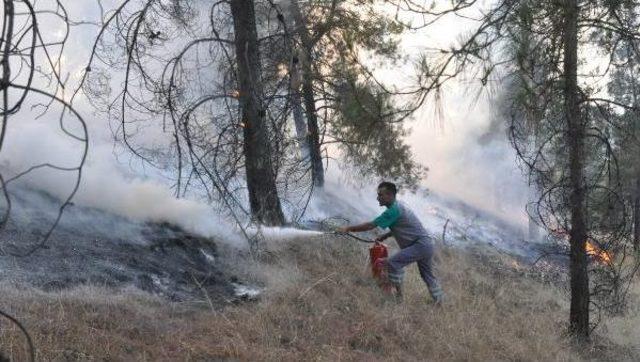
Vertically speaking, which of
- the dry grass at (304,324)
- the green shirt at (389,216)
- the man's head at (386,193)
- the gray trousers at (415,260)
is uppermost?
the man's head at (386,193)

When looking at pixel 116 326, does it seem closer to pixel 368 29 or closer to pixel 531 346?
pixel 531 346

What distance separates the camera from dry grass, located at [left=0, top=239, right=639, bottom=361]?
5074 mm

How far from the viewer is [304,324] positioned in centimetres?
627

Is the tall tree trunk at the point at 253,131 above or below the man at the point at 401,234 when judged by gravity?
above

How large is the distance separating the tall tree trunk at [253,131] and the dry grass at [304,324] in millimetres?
755

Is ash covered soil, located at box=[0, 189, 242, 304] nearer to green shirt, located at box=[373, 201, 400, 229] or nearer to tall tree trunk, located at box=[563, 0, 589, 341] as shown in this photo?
green shirt, located at box=[373, 201, 400, 229]

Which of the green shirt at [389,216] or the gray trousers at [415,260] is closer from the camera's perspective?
the green shirt at [389,216]

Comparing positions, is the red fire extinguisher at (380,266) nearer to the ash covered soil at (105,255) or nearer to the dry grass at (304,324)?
the dry grass at (304,324)

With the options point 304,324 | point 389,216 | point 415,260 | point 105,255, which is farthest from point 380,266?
point 105,255

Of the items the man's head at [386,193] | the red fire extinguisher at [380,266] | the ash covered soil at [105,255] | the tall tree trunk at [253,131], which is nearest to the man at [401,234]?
the man's head at [386,193]

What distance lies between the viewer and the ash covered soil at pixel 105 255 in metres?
6.57

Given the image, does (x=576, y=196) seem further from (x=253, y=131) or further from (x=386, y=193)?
(x=253, y=131)

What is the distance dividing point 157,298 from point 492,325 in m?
3.64

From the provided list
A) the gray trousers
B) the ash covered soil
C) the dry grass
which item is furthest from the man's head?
the ash covered soil
